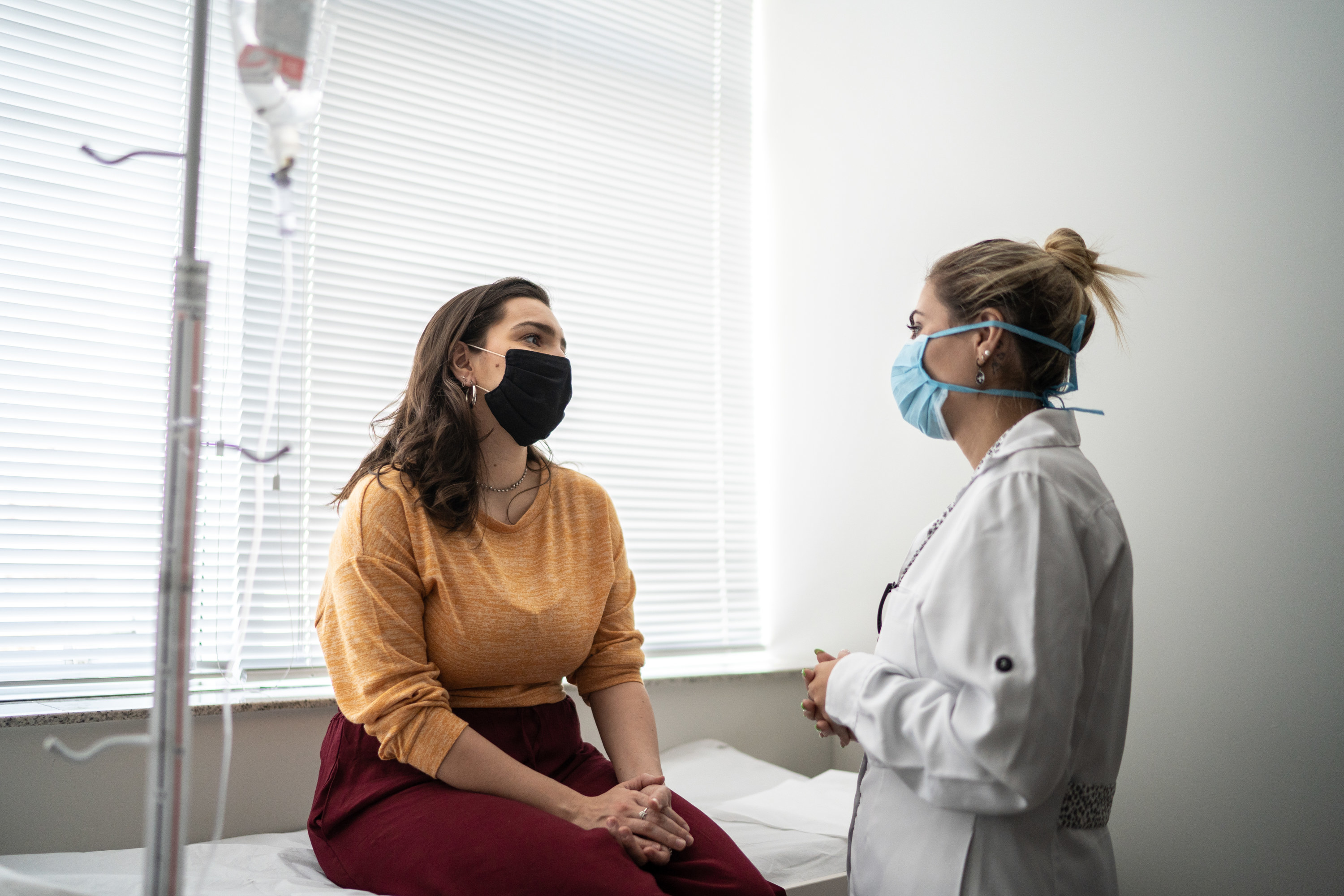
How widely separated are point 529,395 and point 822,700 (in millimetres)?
804

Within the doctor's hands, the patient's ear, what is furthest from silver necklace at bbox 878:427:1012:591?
the patient's ear

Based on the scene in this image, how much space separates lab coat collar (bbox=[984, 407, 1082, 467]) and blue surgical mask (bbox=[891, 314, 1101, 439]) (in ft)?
0.11

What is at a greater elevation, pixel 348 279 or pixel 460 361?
pixel 348 279

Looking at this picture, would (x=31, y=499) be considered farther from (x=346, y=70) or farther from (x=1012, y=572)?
(x=1012, y=572)

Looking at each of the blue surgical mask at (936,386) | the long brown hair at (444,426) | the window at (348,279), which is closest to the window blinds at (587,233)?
the window at (348,279)

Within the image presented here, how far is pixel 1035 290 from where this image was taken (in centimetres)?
130

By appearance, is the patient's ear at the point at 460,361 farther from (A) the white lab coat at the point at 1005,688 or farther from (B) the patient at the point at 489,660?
(A) the white lab coat at the point at 1005,688

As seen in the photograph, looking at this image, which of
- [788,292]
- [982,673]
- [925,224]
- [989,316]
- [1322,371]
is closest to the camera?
[982,673]

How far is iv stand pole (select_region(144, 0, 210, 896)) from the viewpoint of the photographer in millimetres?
695

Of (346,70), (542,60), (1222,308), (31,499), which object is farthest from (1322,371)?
(31,499)

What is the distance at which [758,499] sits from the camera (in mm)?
3059

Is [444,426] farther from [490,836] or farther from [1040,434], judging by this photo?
[1040,434]

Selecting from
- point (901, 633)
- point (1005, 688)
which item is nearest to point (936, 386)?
point (901, 633)

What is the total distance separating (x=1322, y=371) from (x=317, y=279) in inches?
91.8
